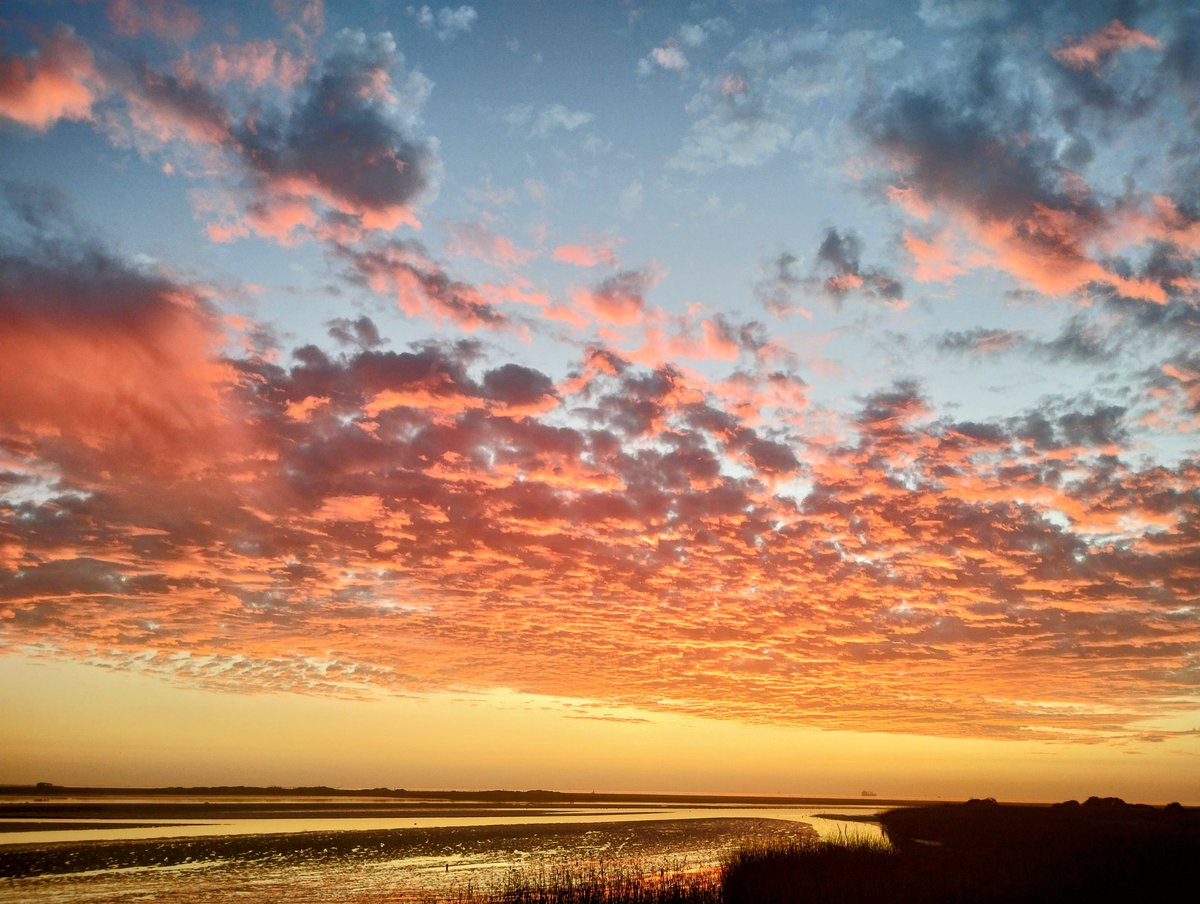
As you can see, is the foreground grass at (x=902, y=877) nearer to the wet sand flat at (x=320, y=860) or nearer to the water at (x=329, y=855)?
the water at (x=329, y=855)

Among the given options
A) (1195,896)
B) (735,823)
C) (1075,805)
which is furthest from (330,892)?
(1075,805)

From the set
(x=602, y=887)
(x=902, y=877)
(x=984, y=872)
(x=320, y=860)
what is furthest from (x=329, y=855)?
(x=984, y=872)

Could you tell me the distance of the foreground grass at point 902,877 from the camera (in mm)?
25688

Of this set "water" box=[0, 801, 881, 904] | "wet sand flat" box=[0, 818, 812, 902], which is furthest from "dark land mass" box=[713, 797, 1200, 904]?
"wet sand flat" box=[0, 818, 812, 902]

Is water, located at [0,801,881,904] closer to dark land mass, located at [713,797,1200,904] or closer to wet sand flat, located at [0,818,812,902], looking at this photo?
wet sand flat, located at [0,818,812,902]

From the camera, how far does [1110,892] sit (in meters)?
26.2

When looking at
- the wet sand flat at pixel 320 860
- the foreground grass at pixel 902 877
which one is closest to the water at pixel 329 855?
the wet sand flat at pixel 320 860

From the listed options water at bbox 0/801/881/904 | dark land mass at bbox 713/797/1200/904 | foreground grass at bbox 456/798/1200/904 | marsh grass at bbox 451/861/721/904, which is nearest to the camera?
dark land mass at bbox 713/797/1200/904

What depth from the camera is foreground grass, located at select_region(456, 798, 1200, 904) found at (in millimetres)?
25688

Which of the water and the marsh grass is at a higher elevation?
the marsh grass

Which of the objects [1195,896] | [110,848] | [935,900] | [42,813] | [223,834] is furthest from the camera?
[42,813]

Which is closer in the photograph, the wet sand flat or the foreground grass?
the foreground grass

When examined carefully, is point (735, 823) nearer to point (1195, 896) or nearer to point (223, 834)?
point (223, 834)

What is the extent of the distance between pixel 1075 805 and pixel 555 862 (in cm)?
7123
